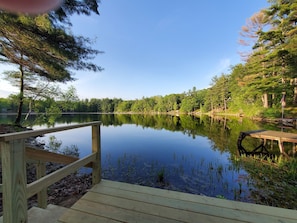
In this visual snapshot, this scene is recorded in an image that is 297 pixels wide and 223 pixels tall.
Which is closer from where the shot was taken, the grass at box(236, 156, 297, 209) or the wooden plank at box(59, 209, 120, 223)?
the wooden plank at box(59, 209, 120, 223)

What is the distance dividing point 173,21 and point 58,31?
1236 cm

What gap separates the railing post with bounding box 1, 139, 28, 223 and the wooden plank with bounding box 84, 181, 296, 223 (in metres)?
0.85

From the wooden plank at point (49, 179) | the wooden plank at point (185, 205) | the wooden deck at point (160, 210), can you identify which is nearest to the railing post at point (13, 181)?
the wooden plank at point (49, 179)

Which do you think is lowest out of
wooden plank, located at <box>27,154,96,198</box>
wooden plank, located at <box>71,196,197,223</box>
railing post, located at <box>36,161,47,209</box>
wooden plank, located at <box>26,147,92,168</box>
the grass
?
the grass

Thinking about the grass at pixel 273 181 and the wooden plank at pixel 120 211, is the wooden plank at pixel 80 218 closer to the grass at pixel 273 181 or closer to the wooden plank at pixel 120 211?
the wooden plank at pixel 120 211

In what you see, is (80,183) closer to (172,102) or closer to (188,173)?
(188,173)

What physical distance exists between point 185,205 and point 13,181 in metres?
1.59

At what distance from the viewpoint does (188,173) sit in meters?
4.36

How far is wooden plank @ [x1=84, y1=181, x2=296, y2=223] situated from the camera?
147cm

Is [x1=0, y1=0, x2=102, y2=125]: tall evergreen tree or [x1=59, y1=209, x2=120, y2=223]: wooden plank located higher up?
[x1=0, y1=0, x2=102, y2=125]: tall evergreen tree

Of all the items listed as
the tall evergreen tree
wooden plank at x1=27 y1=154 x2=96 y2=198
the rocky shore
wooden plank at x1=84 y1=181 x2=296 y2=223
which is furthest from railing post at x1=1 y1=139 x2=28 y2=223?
the tall evergreen tree

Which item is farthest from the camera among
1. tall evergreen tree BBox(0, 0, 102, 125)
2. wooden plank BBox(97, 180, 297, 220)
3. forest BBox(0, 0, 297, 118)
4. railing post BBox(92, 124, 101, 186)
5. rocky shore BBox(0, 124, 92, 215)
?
forest BBox(0, 0, 297, 118)

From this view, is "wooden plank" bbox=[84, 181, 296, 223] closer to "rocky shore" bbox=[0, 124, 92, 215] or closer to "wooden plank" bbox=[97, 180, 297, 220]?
"wooden plank" bbox=[97, 180, 297, 220]

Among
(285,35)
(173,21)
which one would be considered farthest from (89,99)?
(285,35)
